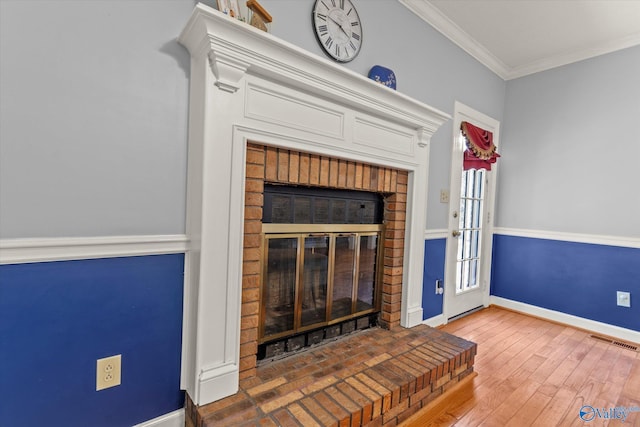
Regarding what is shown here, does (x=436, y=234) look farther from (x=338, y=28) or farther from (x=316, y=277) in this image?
(x=338, y=28)

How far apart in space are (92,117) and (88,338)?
2.81 ft

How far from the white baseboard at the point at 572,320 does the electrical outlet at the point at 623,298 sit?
0.22 m

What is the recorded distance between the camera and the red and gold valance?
2871 millimetres

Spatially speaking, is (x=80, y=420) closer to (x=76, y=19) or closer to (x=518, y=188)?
(x=76, y=19)

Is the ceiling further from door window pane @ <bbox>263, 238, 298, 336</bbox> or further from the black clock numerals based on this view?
door window pane @ <bbox>263, 238, 298, 336</bbox>

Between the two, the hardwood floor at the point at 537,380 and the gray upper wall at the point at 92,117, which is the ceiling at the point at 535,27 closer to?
the gray upper wall at the point at 92,117

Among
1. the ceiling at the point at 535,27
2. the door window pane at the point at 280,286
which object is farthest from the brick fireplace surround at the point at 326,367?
the ceiling at the point at 535,27

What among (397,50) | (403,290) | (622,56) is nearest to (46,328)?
(403,290)

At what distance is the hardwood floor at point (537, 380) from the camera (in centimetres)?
165

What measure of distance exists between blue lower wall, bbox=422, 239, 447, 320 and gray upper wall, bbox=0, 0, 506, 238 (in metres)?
1.99

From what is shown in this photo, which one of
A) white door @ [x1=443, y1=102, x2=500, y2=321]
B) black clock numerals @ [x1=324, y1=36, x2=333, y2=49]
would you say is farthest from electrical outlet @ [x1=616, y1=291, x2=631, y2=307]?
black clock numerals @ [x1=324, y1=36, x2=333, y2=49]

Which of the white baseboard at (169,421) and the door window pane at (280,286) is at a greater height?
the door window pane at (280,286)

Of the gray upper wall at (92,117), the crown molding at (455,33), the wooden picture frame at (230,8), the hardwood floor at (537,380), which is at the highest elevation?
the crown molding at (455,33)

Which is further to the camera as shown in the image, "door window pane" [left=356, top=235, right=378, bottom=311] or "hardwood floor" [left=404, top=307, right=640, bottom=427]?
"door window pane" [left=356, top=235, right=378, bottom=311]
